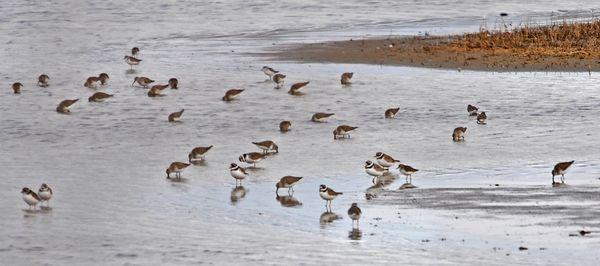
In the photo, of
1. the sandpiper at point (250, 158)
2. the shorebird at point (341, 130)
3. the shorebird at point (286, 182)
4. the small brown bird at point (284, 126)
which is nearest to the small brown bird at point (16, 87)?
the small brown bird at point (284, 126)

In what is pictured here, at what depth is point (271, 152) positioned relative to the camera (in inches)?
796

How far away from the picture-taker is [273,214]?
615 inches

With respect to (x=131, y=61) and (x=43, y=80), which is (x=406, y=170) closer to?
(x=43, y=80)

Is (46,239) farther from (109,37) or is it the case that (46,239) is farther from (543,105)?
(109,37)

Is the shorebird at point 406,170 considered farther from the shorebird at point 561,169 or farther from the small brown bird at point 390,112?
the small brown bird at point 390,112

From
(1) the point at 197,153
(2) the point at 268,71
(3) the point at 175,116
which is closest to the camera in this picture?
(1) the point at 197,153

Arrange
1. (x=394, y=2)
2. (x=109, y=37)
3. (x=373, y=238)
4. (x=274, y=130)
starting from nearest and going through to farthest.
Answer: (x=373, y=238)
(x=274, y=130)
(x=109, y=37)
(x=394, y=2)

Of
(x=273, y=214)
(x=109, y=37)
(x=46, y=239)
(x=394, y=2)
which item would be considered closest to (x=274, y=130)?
(x=273, y=214)

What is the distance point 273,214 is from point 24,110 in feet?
36.5

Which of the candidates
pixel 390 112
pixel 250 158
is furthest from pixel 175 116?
pixel 250 158

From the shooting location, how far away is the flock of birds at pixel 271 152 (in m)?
16.0

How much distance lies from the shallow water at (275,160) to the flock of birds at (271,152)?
0.19 metres

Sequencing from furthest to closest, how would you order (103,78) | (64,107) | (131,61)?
1. (131,61)
2. (103,78)
3. (64,107)

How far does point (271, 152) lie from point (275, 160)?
0.62 meters
